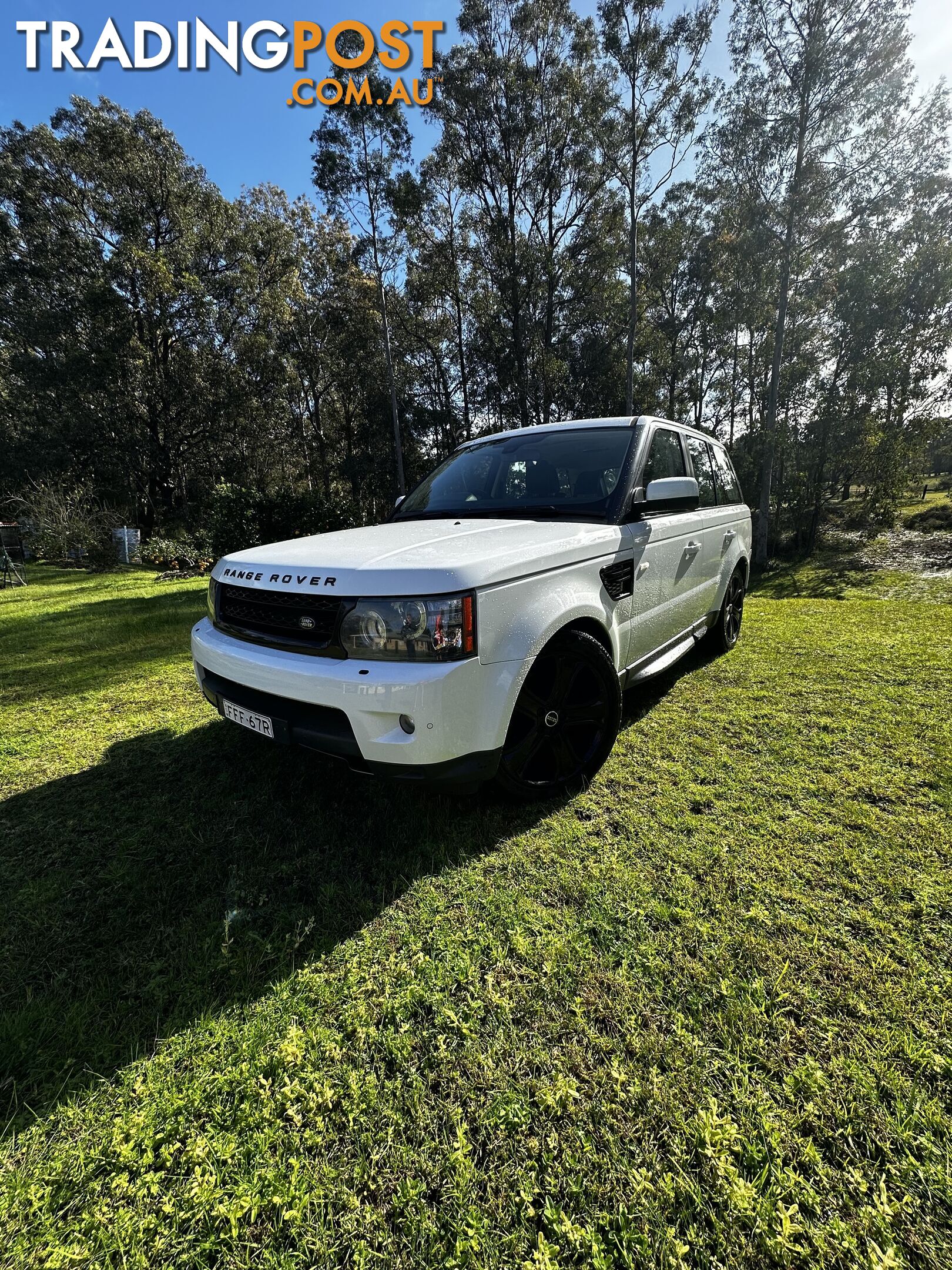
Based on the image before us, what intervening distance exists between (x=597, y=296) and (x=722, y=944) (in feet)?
88.7

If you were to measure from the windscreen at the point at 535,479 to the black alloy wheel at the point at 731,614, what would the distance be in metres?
2.28

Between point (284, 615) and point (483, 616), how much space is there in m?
0.88

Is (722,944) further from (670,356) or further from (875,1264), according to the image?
(670,356)

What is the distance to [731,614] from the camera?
16.9ft

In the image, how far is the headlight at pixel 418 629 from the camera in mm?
1908

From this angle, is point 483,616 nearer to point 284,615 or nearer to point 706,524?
point 284,615

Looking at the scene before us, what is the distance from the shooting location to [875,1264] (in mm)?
1038

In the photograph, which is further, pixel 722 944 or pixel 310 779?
pixel 310 779

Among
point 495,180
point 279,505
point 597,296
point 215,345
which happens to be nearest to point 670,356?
point 597,296

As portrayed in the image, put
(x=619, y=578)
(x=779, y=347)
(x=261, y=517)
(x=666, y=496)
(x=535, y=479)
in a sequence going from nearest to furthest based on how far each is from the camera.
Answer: (x=619, y=578), (x=666, y=496), (x=535, y=479), (x=261, y=517), (x=779, y=347)

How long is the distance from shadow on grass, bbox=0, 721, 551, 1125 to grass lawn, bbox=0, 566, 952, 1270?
0.5 inches

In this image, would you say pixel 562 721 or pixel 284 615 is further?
pixel 562 721

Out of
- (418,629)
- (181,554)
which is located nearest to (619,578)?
(418,629)

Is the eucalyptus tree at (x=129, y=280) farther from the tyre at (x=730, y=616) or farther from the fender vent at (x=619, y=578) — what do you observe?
the fender vent at (x=619, y=578)
